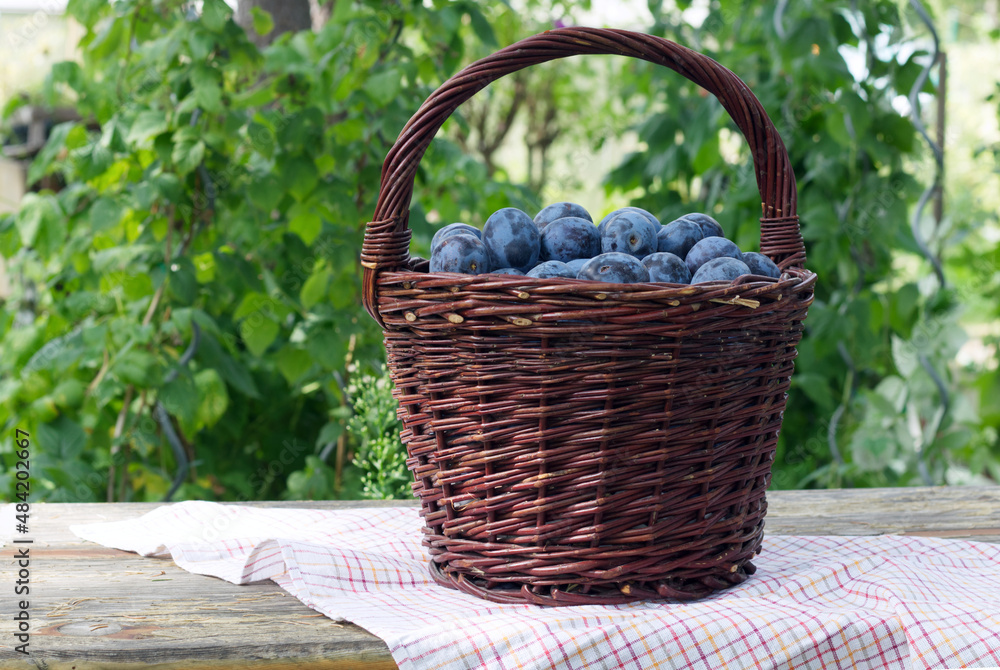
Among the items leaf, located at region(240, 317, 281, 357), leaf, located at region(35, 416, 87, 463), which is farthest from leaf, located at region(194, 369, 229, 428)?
leaf, located at region(35, 416, 87, 463)

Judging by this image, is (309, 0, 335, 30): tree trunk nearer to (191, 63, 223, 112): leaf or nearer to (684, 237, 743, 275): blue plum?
(191, 63, 223, 112): leaf

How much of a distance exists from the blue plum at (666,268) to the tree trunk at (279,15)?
1.74 meters

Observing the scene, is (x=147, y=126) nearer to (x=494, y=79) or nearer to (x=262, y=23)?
(x=262, y=23)

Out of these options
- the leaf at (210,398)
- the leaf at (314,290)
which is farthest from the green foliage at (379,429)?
the leaf at (210,398)

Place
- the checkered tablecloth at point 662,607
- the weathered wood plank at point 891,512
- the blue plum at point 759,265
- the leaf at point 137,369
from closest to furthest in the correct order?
the checkered tablecloth at point 662,607 < the blue plum at point 759,265 < the weathered wood plank at point 891,512 < the leaf at point 137,369

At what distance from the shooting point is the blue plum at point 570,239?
854mm

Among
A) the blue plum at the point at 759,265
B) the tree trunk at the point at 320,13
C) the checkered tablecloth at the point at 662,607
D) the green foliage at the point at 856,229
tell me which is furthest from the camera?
the tree trunk at the point at 320,13

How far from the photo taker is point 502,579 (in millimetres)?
832

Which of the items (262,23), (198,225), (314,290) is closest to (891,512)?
(314,290)

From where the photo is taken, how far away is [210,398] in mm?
1719

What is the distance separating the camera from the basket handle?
32.8 inches

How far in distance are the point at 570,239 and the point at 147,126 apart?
1197 millimetres

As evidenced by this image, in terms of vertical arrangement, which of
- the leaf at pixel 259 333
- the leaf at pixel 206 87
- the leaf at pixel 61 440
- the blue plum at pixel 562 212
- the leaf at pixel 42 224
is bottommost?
the leaf at pixel 61 440

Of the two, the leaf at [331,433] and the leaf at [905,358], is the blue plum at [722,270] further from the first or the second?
the leaf at [905,358]
